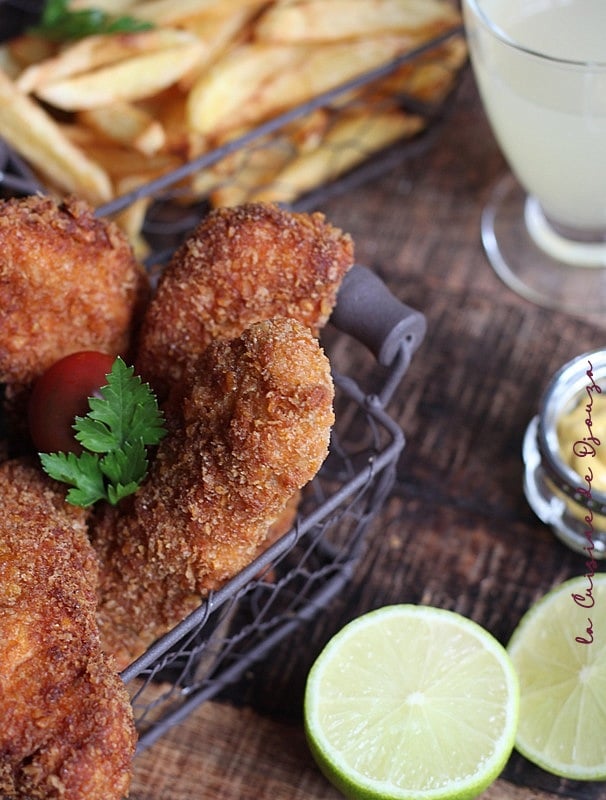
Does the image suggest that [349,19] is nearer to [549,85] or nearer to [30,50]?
[549,85]

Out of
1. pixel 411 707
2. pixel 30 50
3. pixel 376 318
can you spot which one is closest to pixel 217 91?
pixel 30 50

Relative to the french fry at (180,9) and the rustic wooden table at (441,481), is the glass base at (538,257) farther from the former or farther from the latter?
the french fry at (180,9)

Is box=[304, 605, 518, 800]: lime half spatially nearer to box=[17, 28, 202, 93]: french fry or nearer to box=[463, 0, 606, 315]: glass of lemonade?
box=[463, 0, 606, 315]: glass of lemonade

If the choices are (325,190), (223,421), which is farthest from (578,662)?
(325,190)

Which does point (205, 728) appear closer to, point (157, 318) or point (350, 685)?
point (350, 685)

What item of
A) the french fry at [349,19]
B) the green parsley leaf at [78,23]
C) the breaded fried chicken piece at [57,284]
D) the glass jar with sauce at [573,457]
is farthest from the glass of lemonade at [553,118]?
the breaded fried chicken piece at [57,284]

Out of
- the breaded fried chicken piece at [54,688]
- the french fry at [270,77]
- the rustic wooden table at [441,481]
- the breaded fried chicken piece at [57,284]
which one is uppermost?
the breaded fried chicken piece at [57,284]
